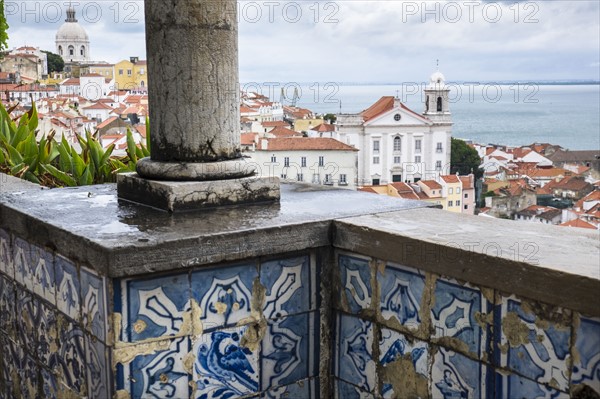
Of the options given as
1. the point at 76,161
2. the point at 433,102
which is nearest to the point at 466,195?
the point at 433,102

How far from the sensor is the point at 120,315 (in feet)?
7.16

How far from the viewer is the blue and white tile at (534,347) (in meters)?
1.86

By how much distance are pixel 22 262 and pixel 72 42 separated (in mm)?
113870

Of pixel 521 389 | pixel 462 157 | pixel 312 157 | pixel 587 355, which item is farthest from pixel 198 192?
pixel 462 157

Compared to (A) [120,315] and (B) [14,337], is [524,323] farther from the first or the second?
(B) [14,337]

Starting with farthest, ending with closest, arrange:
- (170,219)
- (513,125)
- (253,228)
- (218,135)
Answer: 1. (513,125)
2. (218,135)
3. (170,219)
4. (253,228)

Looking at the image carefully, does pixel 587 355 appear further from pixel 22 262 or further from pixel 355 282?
pixel 22 262

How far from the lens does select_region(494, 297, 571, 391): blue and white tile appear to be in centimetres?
186

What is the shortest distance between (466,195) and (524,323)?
4682cm

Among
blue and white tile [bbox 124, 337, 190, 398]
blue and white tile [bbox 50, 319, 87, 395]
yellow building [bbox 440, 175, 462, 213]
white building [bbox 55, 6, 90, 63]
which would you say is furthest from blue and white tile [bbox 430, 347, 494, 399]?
white building [bbox 55, 6, 90, 63]

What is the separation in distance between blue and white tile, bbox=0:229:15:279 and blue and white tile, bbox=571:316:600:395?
1.87 m

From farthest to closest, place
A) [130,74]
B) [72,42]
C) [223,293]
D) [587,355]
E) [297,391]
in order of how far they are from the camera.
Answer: [72,42] → [130,74] → [297,391] → [223,293] → [587,355]

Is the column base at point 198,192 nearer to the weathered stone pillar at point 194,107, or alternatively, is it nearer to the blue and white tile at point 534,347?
the weathered stone pillar at point 194,107

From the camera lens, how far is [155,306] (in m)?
2.23
